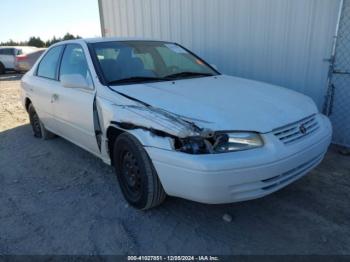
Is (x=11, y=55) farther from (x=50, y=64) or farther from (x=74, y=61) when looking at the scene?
(x=74, y=61)

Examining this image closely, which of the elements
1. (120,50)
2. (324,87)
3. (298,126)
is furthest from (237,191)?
(324,87)

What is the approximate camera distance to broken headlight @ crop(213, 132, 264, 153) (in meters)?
2.41

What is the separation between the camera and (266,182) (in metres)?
2.50

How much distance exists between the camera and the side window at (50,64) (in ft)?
14.6

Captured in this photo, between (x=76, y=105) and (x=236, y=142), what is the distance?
2041mm

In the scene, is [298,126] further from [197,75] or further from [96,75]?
[96,75]

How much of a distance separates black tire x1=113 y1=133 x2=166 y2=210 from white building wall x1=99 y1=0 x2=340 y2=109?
9.91ft

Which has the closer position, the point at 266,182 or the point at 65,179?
the point at 266,182

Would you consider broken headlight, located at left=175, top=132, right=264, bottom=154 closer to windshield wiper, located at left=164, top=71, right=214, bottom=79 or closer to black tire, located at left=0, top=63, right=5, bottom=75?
windshield wiper, located at left=164, top=71, right=214, bottom=79

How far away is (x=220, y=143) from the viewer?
95.6 inches

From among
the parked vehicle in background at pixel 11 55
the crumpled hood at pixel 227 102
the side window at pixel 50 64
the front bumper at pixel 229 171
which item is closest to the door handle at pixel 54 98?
the side window at pixel 50 64

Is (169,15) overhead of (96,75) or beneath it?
overhead

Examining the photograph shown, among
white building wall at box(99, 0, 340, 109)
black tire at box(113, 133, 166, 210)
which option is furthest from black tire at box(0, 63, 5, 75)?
black tire at box(113, 133, 166, 210)

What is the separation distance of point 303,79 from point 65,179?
3.55 meters
